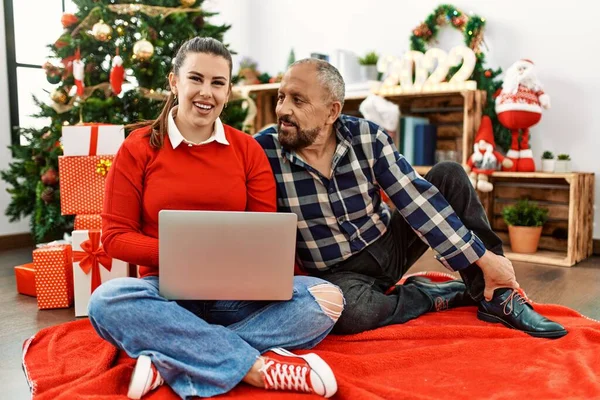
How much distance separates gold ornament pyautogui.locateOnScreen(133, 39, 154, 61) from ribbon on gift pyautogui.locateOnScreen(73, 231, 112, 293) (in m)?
0.93

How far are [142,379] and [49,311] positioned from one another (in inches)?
36.4

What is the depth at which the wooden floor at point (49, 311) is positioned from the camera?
4.29ft

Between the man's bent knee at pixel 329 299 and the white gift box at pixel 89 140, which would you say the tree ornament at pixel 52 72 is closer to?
the white gift box at pixel 89 140

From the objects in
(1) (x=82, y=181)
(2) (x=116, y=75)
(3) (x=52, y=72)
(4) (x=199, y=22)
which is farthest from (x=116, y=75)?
(1) (x=82, y=181)

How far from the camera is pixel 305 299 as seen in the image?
4.08ft

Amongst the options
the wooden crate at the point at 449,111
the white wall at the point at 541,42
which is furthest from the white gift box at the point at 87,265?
the wooden crate at the point at 449,111

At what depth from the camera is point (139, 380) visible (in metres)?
1.06

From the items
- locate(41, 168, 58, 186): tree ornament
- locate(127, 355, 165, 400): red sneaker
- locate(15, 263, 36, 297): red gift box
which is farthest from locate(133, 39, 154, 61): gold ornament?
locate(127, 355, 165, 400): red sneaker

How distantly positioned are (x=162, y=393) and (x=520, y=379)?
774 mm

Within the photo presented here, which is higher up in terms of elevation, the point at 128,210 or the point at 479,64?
the point at 479,64

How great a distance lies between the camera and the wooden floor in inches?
51.5

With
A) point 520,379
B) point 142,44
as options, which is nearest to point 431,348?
point 520,379

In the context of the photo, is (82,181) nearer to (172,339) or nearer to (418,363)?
(172,339)

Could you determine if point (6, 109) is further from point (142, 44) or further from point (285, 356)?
point (285, 356)
